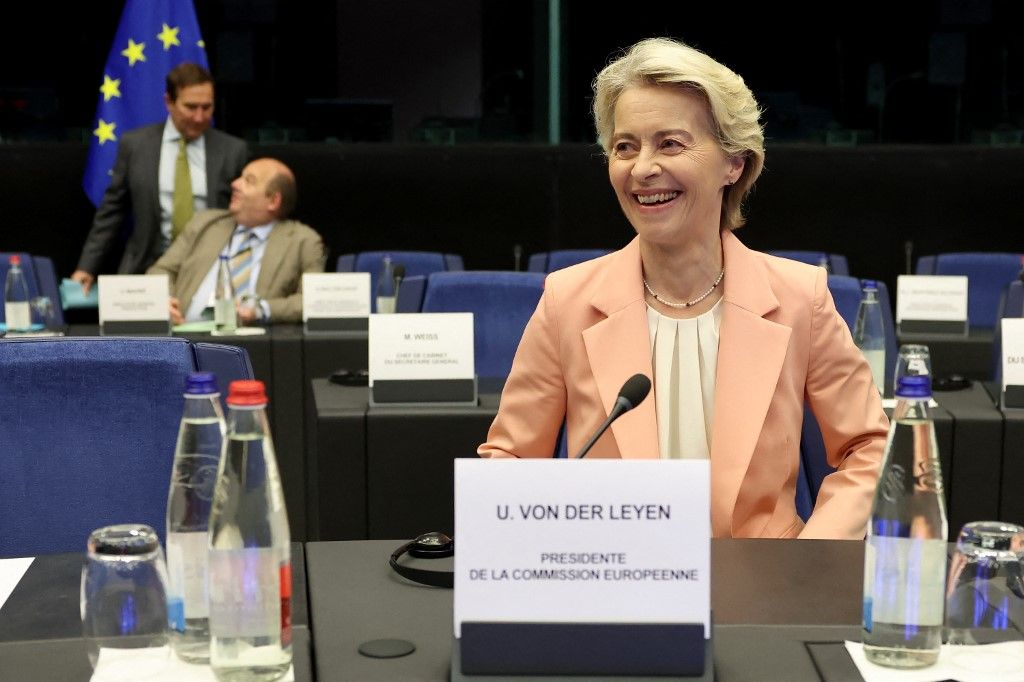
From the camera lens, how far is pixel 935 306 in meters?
4.64

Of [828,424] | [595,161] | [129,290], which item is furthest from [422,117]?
[828,424]

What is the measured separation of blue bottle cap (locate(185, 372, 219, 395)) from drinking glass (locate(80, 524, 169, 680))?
14cm

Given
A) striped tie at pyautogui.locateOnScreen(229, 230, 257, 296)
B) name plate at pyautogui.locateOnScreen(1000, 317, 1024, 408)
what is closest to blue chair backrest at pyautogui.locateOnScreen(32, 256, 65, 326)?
striped tie at pyautogui.locateOnScreen(229, 230, 257, 296)

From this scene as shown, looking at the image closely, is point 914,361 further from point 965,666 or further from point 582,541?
point 582,541

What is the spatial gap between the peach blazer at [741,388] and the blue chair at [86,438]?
50 cm

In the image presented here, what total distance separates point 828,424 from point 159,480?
1.02m

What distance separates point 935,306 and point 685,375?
269 centimetres

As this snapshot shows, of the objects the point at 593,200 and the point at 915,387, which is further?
the point at 593,200

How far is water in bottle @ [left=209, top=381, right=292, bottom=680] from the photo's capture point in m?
1.21

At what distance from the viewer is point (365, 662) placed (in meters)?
1.31

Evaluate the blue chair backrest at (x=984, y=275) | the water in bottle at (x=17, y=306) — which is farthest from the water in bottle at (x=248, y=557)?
the blue chair backrest at (x=984, y=275)

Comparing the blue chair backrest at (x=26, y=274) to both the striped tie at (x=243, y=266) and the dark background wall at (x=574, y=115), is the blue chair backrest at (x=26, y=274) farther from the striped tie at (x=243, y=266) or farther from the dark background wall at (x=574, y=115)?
the dark background wall at (x=574, y=115)

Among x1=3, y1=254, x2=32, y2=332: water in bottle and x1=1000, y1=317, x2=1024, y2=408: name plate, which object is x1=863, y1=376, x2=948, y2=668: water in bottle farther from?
x1=3, y1=254, x2=32, y2=332: water in bottle

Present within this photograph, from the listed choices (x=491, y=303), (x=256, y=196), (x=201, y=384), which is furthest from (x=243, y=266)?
(x=201, y=384)
